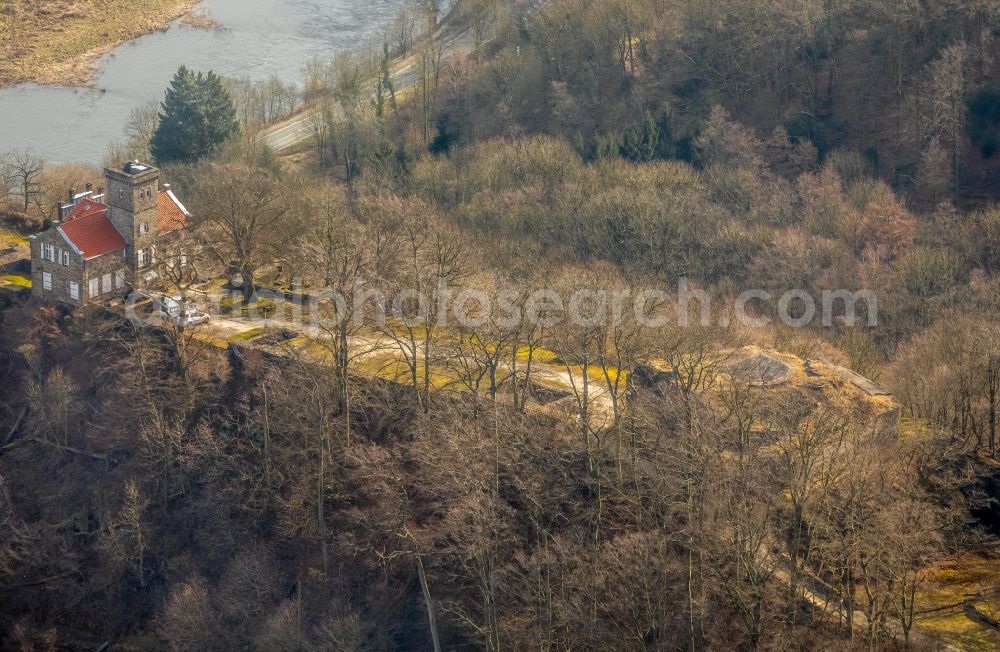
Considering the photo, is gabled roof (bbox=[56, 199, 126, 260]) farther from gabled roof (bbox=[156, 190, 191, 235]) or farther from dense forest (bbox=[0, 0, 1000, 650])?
dense forest (bbox=[0, 0, 1000, 650])

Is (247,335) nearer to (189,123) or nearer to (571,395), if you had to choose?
(571,395)

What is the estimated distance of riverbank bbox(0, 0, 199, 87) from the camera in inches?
4065

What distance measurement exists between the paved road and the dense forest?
17.1ft

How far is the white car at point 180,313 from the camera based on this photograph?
62250 millimetres

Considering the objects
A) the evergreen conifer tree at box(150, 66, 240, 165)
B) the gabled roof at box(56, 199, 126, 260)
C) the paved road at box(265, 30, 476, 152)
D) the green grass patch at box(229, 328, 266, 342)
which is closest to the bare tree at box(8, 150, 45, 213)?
the evergreen conifer tree at box(150, 66, 240, 165)

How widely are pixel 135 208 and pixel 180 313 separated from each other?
556 centimetres

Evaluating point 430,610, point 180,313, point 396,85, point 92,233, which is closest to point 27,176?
point 92,233

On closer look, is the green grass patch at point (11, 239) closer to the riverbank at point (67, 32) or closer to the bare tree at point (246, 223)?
the bare tree at point (246, 223)

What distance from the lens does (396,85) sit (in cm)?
9900

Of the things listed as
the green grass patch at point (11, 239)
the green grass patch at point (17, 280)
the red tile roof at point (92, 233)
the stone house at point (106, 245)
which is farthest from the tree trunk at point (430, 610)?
the green grass patch at point (11, 239)

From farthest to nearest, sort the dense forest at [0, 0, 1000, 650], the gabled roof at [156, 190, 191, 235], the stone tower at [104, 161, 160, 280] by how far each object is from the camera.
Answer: the gabled roof at [156, 190, 191, 235] < the stone tower at [104, 161, 160, 280] < the dense forest at [0, 0, 1000, 650]

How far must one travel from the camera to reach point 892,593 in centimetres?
4431

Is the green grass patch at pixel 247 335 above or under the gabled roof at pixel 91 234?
under

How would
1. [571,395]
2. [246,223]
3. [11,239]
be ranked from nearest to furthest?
[571,395]
[246,223]
[11,239]
